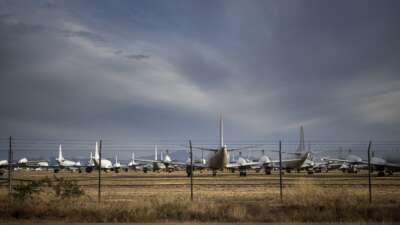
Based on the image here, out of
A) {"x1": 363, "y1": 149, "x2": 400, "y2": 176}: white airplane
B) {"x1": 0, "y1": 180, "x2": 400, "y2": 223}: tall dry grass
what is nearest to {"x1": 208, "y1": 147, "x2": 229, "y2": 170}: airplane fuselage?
{"x1": 363, "y1": 149, "x2": 400, "y2": 176}: white airplane

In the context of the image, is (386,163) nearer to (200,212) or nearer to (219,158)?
(219,158)

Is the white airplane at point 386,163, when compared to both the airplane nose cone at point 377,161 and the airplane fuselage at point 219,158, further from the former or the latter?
the airplane fuselage at point 219,158

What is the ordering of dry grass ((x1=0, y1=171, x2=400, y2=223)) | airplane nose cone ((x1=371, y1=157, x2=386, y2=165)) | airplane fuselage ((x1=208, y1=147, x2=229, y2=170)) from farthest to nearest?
airplane nose cone ((x1=371, y1=157, x2=386, y2=165)) → airplane fuselage ((x1=208, y1=147, x2=229, y2=170)) → dry grass ((x1=0, y1=171, x2=400, y2=223))

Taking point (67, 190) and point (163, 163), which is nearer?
point (67, 190)

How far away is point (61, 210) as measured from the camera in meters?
15.5

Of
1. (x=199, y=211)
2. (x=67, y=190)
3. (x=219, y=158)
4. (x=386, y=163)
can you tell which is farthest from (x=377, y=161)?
(x=67, y=190)

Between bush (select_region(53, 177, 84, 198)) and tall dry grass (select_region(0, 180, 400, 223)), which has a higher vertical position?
bush (select_region(53, 177, 84, 198))

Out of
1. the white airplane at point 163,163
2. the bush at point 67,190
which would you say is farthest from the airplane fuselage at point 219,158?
the bush at point 67,190

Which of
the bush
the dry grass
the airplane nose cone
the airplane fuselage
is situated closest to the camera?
the dry grass

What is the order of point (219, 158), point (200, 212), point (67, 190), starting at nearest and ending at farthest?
point (200, 212) → point (67, 190) → point (219, 158)

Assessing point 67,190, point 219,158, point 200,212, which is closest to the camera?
point 200,212

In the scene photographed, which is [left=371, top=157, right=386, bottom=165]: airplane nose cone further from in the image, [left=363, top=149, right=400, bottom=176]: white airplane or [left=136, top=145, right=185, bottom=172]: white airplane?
[left=136, top=145, right=185, bottom=172]: white airplane

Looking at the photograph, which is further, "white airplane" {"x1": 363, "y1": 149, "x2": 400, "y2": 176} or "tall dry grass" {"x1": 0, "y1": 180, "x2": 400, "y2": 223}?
"white airplane" {"x1": 363, "y1": 149, "x2": 400, "y2": 176}

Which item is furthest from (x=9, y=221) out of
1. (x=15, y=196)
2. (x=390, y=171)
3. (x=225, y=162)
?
(x=390, y=171)
